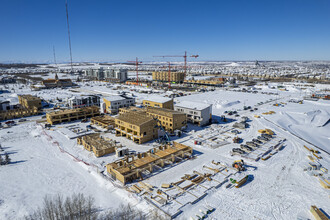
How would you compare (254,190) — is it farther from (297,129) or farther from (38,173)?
(297,129)

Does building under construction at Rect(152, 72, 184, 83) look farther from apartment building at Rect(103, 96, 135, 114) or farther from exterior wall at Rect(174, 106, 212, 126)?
exterior wall at Rect(174, 106, 212, 126)

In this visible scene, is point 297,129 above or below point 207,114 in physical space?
below

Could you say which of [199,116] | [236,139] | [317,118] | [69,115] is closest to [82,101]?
[69,115]

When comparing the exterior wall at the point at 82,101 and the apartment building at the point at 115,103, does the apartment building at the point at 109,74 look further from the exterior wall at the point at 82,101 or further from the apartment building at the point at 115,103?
the apartment building at the point at 115,103

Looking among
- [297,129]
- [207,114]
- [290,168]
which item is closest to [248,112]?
[297,129]

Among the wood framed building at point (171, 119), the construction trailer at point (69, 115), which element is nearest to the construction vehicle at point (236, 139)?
the wood framed building at point (171, 119)

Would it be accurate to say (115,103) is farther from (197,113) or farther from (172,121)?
(197,113)

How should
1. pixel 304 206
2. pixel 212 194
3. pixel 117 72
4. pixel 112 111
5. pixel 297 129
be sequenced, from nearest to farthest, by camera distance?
pixel 304 206 < pixel 212 194 < pixel 297 129 < pixel 112 111 < pixel 117 72
